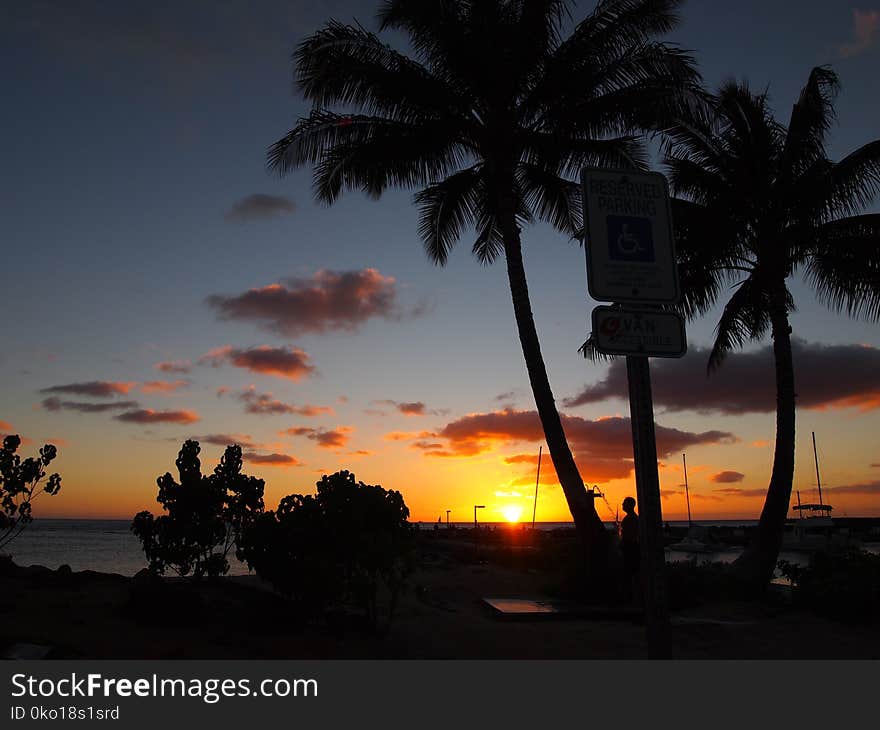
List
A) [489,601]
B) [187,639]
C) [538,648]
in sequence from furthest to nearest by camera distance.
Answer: [489,601], [538,648], [187,639]

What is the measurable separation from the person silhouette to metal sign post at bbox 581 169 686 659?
7948 mm

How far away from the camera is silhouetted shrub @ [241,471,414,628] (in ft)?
29.2

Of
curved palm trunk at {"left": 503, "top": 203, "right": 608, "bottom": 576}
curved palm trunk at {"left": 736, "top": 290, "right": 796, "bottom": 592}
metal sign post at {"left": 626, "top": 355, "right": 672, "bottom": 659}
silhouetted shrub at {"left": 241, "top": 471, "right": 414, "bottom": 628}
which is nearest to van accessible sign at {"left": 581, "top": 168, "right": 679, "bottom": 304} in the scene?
metal sign post at {"left": 626, "top": 355, "right": 672, "bottom": 659}

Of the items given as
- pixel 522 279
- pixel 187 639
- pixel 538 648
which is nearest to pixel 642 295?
pixel 538 648

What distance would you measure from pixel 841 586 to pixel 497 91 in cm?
1194

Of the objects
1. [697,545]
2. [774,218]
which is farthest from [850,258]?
[697,545]

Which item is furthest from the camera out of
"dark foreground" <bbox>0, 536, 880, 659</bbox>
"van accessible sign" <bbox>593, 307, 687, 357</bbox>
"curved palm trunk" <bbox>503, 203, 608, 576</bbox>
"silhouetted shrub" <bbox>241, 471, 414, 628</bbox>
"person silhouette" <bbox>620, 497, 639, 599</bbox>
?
"curved palm trunk" <bbox>503, 203, 608, 576</bbox>

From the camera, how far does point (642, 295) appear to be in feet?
13.7

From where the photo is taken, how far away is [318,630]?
9148 millimetres

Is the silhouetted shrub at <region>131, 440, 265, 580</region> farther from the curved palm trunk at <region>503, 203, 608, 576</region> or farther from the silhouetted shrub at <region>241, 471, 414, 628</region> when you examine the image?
the curved palm trunk at <region>503, 203, 608, 576</region>

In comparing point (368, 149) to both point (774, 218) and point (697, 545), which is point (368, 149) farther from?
point (697, 545)

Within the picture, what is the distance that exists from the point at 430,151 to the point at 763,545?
1228 centimetres

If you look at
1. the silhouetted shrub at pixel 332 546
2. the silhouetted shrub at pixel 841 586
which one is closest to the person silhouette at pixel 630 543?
the silhouetted shrub at pixel 841 586
